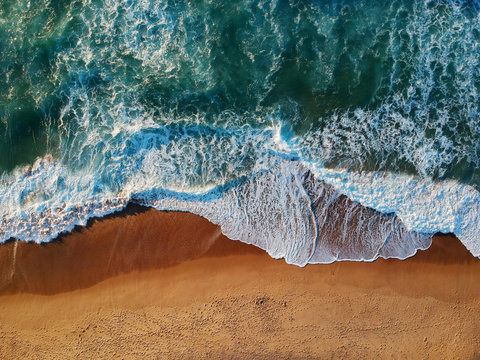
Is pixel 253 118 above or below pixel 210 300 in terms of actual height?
above

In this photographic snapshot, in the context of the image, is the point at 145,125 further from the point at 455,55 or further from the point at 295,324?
the point at 455,55

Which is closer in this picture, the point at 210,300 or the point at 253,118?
the point at 210,300

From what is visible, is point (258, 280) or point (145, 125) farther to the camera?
point (145, 125)

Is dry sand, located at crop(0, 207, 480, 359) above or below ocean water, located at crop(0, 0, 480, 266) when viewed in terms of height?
below

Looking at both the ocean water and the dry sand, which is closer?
the dry sand

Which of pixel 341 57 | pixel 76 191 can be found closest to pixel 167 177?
pixel 76 191
